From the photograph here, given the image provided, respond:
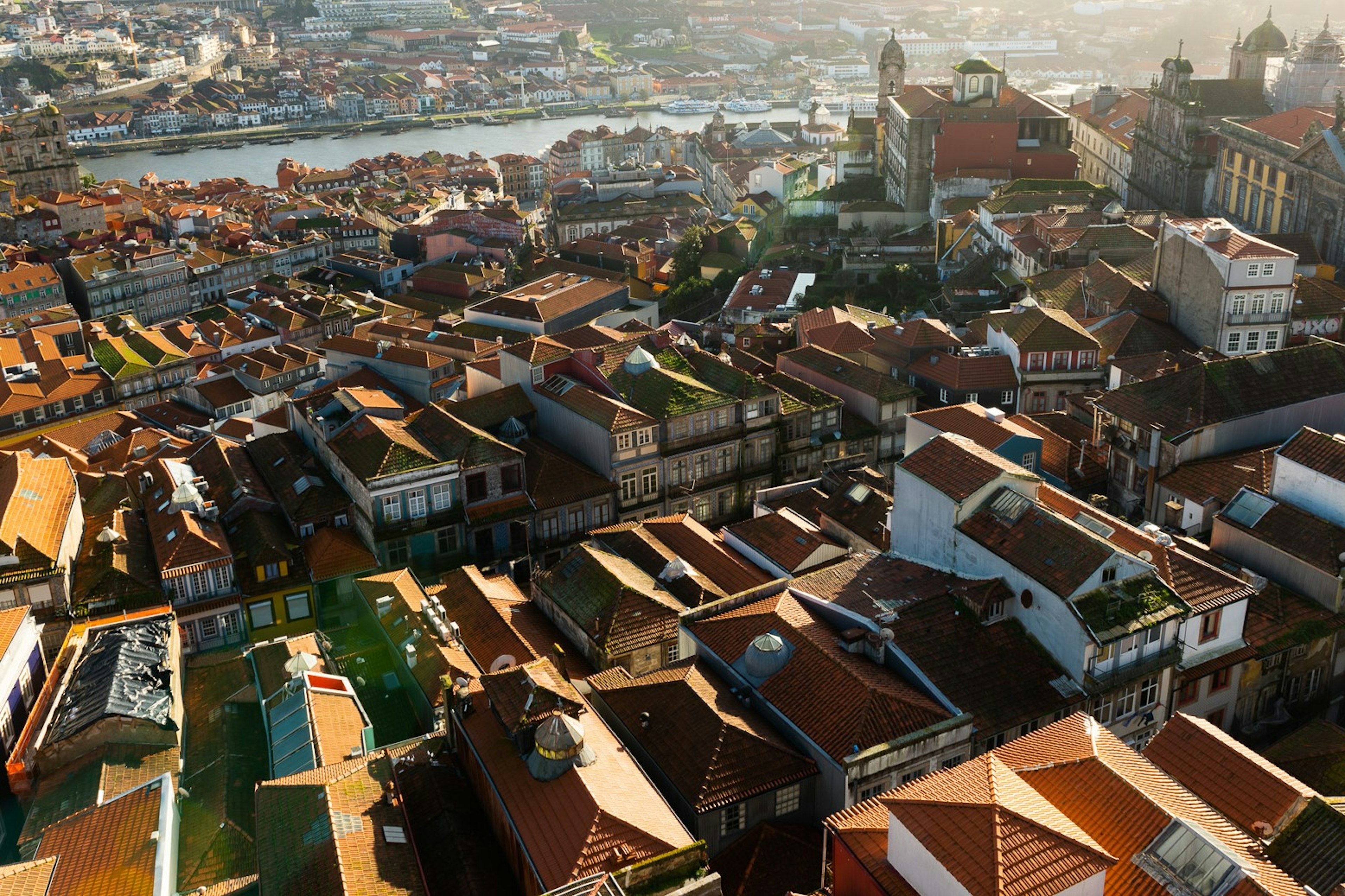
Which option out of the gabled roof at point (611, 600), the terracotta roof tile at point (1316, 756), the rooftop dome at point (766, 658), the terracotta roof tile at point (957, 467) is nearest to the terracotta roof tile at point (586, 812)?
the rooftop dome at point (766, 658)

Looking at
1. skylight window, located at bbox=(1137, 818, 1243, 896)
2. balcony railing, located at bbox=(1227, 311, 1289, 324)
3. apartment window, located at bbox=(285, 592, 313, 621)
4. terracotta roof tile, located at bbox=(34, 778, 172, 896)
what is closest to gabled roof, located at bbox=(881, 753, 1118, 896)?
skylight window, located at bbox=(1137, 818, 1243, 896)

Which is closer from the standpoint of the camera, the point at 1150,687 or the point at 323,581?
the point at 1150,687

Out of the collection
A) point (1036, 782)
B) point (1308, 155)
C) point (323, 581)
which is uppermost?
point (1308, 155)

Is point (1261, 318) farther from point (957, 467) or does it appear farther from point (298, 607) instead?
point (298, 607)

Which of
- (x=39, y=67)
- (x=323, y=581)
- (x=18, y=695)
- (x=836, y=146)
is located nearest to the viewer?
(x=18, y=695)

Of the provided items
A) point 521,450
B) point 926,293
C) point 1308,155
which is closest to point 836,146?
point 926,293

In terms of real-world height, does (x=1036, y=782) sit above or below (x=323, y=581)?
above

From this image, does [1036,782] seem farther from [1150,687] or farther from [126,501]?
[126,501]

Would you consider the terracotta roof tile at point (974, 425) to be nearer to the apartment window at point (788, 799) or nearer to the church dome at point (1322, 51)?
the apartment window at point (788, 799)
